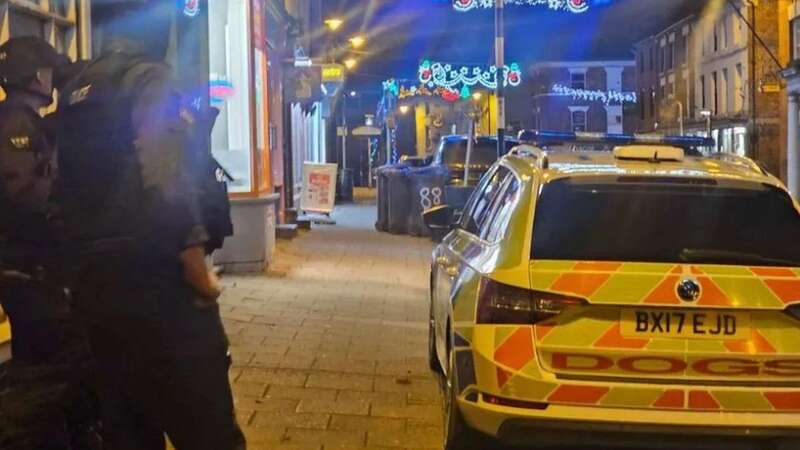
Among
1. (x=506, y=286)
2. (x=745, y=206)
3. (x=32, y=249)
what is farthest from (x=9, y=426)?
(x=745, y=206)

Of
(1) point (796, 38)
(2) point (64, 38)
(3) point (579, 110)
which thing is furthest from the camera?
(3) point (579, 110)

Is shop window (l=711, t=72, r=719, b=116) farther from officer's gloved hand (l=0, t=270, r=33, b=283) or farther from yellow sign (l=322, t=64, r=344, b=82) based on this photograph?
officer's gloved hand (l=0, t=270, r=33, b=283)

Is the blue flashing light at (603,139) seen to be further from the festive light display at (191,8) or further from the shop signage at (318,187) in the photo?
the shop signage at (318,187)

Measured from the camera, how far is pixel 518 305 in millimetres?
4234

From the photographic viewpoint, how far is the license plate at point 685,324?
4188 mm

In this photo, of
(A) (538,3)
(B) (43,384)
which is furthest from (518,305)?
(A) (538,3)

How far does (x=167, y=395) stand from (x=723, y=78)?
1735 inches

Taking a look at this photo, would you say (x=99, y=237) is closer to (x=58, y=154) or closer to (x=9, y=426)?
(x=58, y=154)

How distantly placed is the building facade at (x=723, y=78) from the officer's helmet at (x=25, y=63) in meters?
28.2

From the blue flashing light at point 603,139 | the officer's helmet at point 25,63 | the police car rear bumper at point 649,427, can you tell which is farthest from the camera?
the blue flashing light at point 603,139

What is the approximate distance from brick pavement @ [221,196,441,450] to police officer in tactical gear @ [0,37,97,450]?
1.42 metres

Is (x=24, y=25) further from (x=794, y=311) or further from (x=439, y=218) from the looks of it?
(x=794, y=311)

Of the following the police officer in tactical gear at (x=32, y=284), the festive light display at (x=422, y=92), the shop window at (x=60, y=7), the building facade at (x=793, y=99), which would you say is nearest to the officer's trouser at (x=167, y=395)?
the police officer in tactical gear at (x=32, y=284)

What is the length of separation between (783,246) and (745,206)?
0.28 m
